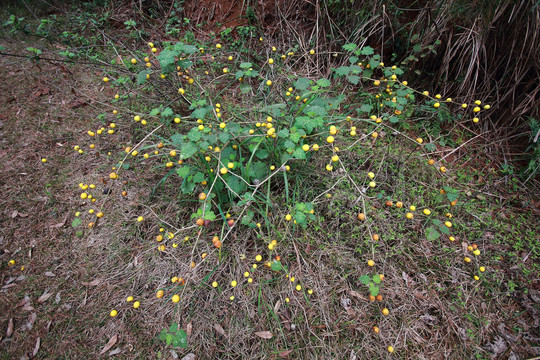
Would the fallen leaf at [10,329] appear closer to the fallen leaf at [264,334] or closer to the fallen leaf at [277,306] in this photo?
the fallen leaf at [264,334]

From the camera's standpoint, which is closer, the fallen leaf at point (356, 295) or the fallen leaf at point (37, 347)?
the fallen leaf at point (37, 347)

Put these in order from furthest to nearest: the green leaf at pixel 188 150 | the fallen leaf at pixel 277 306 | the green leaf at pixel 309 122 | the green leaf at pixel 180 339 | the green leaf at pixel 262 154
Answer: the green leaf at pixel 262 154 → the fallen leaf at pixel 277 306 → the green leaf at pixel 309 122 → the green leaf at pixel 188 150 → the green leaf at pixel 180 339

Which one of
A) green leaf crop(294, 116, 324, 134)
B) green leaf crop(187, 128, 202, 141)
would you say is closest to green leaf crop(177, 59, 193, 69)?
green leaf crop(187, 128, 202, 141)

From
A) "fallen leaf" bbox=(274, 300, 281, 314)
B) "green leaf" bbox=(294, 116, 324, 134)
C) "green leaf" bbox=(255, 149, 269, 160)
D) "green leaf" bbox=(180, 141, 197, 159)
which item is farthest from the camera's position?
"green leaf" bbox=(255, 149, 269, 160)

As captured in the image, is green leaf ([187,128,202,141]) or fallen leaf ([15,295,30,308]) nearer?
green leaf ([187,128,202,141])

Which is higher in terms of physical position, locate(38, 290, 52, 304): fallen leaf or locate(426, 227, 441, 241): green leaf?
locate(426, 227, 441, 241): green leaf

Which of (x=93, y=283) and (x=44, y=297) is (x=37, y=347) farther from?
(x=93, y=283)

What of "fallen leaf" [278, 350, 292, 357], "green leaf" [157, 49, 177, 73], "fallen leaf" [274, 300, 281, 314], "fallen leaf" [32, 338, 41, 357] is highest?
"green leaf" [157, 49, 177, 73]

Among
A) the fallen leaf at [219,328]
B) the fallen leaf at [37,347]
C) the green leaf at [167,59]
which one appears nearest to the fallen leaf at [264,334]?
the fallen leaf at [219,328]

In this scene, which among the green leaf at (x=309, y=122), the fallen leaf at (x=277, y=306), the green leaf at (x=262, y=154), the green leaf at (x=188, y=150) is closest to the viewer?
the green leaf at (x=188, y=150)

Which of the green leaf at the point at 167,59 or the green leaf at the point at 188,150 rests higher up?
the green leaf at the point at 167,59

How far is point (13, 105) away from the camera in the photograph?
95.0 inches

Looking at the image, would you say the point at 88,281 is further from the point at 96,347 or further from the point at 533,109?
the point at 533,109

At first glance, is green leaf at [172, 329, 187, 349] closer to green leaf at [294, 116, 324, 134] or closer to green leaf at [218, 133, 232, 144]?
green leaf at [218, 133, 232, 144]
